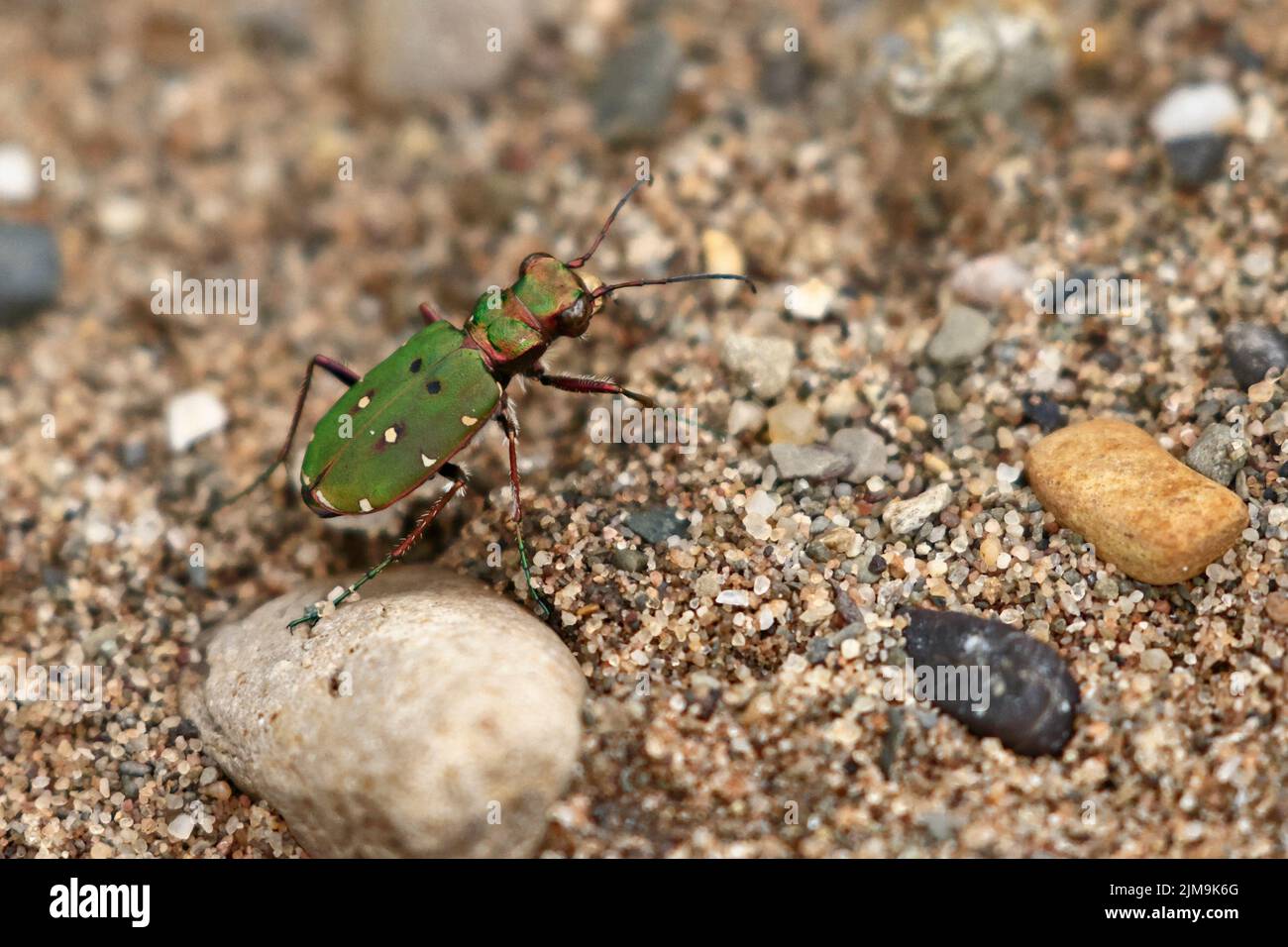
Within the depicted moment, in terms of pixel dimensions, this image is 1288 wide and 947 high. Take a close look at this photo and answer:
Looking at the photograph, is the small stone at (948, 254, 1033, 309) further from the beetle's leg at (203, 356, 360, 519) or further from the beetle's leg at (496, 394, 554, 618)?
the beetle's leg at (203, 356, 360, 519)

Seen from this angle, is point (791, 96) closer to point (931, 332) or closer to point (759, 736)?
point (931, 332)

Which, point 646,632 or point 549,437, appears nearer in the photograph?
point 646,632

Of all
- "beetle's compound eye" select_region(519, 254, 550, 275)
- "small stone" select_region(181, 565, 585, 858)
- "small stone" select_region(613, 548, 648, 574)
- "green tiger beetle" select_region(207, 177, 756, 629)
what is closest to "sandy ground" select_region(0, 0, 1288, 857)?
"small stone" select_region(613, 548, 648, 574)

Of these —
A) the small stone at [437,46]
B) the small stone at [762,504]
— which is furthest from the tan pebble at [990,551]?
the small stone at [437,46]

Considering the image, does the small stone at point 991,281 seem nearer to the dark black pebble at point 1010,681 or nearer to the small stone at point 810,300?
the small stone at point 810,300

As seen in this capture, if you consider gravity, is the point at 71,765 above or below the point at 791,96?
below

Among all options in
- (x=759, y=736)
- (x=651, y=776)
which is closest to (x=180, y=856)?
(x=651, y=776)
